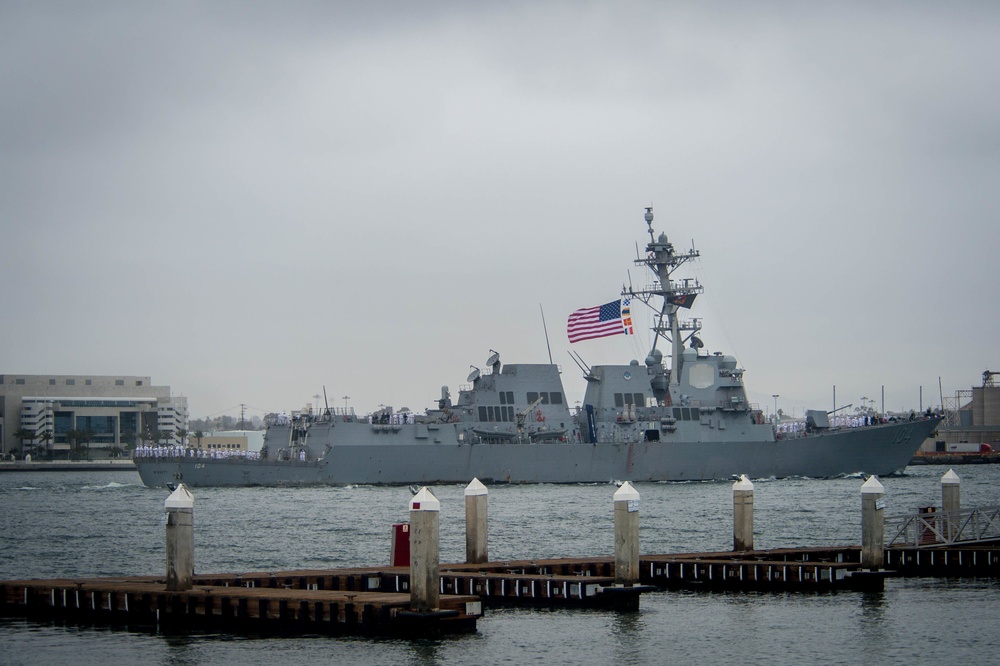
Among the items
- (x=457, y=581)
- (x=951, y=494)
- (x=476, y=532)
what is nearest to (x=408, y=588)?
(x=457, y=581)

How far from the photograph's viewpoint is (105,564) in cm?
2817

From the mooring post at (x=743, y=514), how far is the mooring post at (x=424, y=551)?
822 cm

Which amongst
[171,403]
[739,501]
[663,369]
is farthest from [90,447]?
[739,501]

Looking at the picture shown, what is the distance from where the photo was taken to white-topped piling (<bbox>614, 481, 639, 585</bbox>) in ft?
64.3

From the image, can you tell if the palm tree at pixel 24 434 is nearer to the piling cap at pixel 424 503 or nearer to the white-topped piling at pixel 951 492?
Result: the white-topped piling at pixel 951 492

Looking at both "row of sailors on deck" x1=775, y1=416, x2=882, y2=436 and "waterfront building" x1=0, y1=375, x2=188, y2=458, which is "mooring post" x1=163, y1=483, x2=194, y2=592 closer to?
"row of sailors on deck" x1=775, y1=416, x2=882, y2=436

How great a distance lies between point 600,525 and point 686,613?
16.0m

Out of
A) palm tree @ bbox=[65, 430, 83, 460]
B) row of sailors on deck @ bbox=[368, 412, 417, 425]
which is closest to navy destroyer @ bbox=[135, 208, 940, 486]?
row of sailors on deck @ bbox=[368, 412, 417, 425]

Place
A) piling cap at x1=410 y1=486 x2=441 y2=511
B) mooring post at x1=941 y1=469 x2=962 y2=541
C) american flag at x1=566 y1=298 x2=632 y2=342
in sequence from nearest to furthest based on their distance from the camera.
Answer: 1. piling cap at x1=410 y1=486 x2=441 y2=511
2. mooring post at x1=941 y1=469 x2=962 y2=541
3. american flag at x1=566 y1=298 x2=632 y2=342

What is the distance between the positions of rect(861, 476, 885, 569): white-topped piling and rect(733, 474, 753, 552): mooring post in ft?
8.14

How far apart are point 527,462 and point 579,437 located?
3271mm

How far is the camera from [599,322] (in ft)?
173

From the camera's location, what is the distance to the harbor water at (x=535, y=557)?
56.4 ft

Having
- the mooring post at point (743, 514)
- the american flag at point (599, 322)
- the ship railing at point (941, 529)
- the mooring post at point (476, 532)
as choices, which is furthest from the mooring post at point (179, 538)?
the american flag at point (599, 322)
